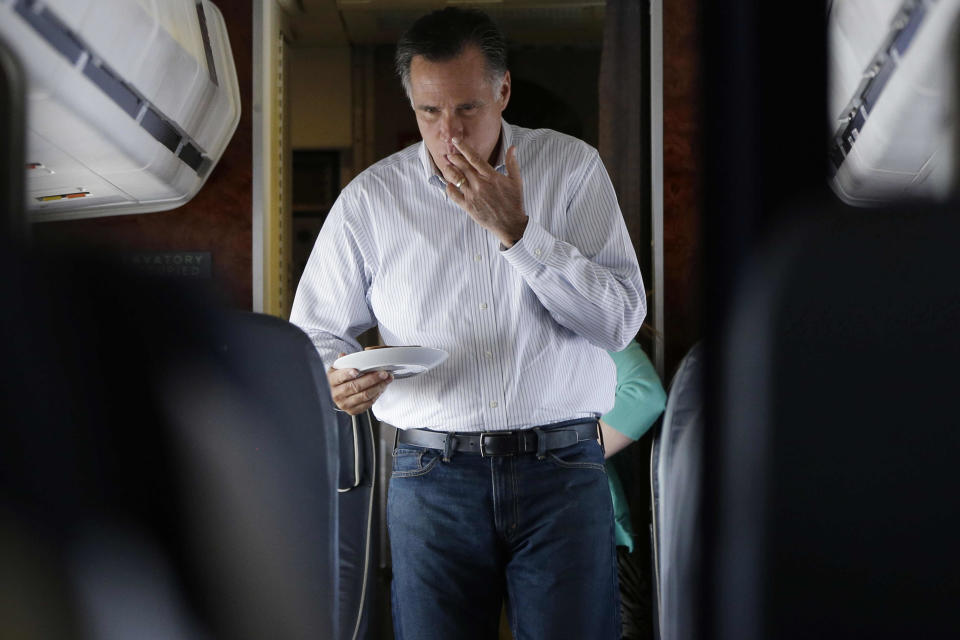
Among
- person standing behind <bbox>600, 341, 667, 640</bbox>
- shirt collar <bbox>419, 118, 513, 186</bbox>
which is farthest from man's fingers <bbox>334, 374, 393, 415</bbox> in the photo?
person standing behind <bbox>600, 341, 667, 640</bbox>

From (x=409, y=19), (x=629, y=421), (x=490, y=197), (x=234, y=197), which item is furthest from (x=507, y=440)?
(x=409, y=19)

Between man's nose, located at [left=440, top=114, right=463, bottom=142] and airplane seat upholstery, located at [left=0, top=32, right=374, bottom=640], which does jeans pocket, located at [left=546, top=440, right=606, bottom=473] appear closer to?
man's nose, located at [left=440, top=114, right=463, bottom=142]

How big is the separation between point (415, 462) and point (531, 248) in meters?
0.41

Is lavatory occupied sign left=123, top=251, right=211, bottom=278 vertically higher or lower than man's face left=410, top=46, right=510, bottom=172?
lower

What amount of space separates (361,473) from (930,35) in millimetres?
1425

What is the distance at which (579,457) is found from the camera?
4.58 ft

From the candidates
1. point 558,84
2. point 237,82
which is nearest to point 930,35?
point 237,82

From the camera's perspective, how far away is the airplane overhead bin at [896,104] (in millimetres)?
385

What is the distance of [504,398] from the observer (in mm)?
1394

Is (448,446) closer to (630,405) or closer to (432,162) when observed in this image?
(432,162)

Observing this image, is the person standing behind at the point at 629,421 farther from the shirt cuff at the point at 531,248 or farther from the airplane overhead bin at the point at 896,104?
the airplane overhead bin at the point at 896,104

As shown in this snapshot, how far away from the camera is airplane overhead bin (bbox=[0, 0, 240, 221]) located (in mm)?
1721

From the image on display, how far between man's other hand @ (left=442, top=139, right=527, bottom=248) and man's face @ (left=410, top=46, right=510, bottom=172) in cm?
15

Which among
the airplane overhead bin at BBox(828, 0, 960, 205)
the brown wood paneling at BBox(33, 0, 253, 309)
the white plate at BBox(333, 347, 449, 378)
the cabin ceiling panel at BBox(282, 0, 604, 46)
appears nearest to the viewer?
the airplane overhead bin at BBox(828, 0, 960, 205)
